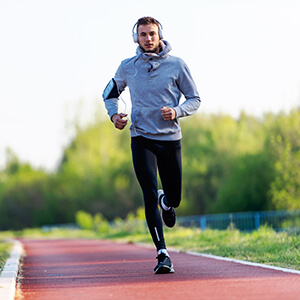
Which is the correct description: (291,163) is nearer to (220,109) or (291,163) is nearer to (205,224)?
(205,224)

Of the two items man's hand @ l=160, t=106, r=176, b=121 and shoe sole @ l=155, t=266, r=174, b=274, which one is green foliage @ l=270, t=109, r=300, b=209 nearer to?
man's hand @ l=160, t=106, r=176, b=121

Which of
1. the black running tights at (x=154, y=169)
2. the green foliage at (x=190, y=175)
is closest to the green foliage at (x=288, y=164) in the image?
the green foliage at (x=190, y=175)

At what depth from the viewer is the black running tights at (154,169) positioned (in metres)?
6.70

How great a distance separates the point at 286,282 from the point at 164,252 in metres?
1.48

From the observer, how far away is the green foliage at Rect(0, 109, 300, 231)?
1280 inches

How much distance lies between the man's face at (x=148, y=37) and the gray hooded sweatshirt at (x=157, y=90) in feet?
0.24

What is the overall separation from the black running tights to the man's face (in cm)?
93

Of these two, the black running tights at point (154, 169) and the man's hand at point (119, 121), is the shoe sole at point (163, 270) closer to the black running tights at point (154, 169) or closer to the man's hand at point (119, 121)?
the black running tights at point (154, 169)

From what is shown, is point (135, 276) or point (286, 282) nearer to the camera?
point (286, 282)

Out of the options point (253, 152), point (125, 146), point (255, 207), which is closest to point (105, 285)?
point (255, 207)

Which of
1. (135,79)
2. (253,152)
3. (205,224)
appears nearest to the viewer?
(135,79)

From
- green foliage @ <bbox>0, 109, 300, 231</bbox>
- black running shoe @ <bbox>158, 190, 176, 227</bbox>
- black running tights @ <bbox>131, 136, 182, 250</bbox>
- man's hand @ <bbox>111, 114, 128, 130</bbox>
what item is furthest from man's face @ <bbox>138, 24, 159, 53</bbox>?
green foliage @ <bbox>0, 109, 300, 231</bbox>

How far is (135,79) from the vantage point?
22.5 feet

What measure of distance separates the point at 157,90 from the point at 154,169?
31.1 inches
